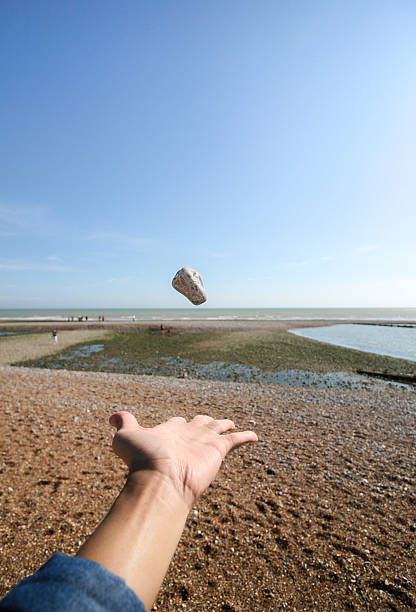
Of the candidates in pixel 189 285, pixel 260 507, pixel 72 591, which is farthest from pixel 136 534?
pixel 260 507

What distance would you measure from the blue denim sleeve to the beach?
3732 millimetres

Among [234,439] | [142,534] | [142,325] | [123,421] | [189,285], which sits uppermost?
[189,285]

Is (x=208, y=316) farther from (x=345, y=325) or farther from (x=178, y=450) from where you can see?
(x=178, y=450)

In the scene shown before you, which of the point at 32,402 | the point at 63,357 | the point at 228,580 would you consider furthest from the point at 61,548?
the point at 63,357

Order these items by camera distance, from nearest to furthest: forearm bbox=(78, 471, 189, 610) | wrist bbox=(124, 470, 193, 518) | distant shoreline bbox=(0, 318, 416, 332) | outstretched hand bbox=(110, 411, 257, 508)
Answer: forearm bbox=(78, 471, 189, 610)
wrist bbox=(124, 470, 193, 518)
outstretched hand bbox=(110, 411, 257, 508)
distant shoreline bbox=(0, 318, 416, 332)

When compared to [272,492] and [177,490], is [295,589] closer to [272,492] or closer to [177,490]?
[272,492]

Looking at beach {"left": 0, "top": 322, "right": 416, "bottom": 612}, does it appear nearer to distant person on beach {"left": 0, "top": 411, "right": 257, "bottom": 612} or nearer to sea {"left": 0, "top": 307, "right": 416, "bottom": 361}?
distant person on beach {"left": 0, "top": 411, "right": 257, "bottom": 612}

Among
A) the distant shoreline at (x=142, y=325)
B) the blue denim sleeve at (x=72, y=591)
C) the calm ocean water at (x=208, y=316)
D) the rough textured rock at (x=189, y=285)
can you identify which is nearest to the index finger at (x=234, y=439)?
the blue denim sleeve at (x=72, y=591)

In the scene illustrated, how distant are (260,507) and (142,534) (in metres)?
5.07

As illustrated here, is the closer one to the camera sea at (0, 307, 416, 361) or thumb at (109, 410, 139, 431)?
thumb at (109, 410, 139, 431)

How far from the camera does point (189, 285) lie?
4.11m

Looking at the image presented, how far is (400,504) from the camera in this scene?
5.77m

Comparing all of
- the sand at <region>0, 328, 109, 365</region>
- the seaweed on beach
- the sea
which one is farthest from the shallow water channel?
the sea

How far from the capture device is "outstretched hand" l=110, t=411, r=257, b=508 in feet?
5.72
